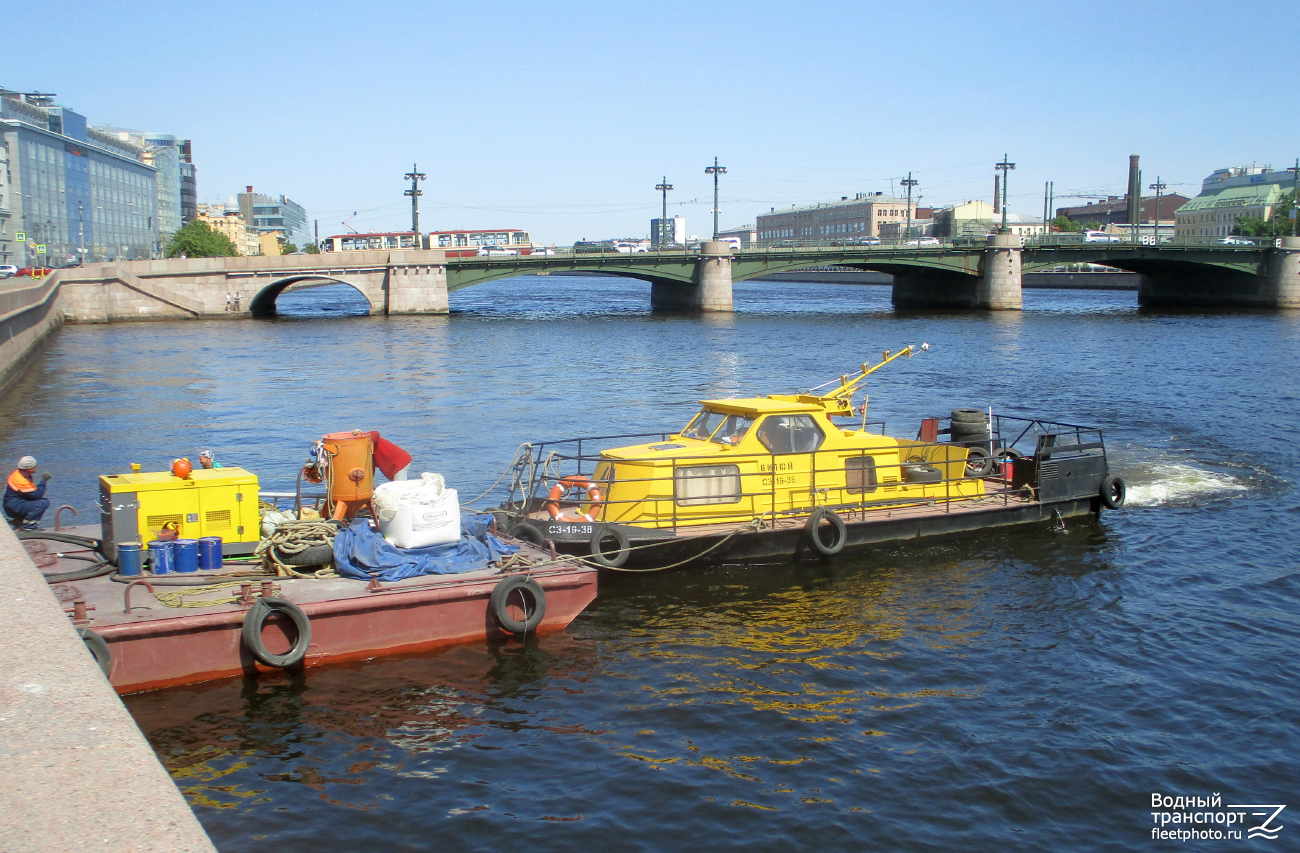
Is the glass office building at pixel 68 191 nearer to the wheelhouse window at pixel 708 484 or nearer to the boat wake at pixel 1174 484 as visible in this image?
the wheelhouse window at pixel 708 484

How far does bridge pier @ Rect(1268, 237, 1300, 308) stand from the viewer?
87562mm

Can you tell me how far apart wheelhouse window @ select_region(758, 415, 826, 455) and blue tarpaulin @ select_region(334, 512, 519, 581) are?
5065mm

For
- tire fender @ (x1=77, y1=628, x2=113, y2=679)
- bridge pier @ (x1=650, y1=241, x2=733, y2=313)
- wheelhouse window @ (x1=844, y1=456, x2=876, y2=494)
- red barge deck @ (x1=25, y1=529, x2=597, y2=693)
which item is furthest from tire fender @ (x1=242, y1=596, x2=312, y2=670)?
bridge pier @ (x1=650, y1=241, x2=733, y2=313)

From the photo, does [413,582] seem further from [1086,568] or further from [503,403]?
[503,403]

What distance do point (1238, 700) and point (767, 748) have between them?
584cm

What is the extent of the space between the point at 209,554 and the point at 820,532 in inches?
365

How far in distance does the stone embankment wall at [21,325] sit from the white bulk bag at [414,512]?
30899mm

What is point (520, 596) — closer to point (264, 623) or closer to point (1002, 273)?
point (264, 623)

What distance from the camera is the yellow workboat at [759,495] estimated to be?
53.6ft

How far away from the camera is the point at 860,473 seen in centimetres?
1842

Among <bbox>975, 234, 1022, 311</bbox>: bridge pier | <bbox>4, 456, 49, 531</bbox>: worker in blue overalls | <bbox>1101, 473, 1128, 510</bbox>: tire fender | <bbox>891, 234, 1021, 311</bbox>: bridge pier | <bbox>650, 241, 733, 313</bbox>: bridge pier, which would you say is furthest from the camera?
<bbox>891, 234, 1021, 311</bbox>: bridge pier

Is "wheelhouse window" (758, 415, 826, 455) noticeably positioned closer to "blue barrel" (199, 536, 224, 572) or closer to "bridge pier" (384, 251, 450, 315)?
"blue barrel" (199, 536, 224, 572)

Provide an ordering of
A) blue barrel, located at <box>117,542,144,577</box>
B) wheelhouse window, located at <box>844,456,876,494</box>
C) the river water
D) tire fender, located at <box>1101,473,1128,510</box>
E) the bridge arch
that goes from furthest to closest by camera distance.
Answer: the bridge arch < tire fender, located at <box>1101,473,1128,510</box> < wheelhouse window, located at <box>844,456,876,494</box> < blue barrel, located at <box>117,542,144,577</box> < the river water

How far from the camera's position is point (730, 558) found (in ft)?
55.6
